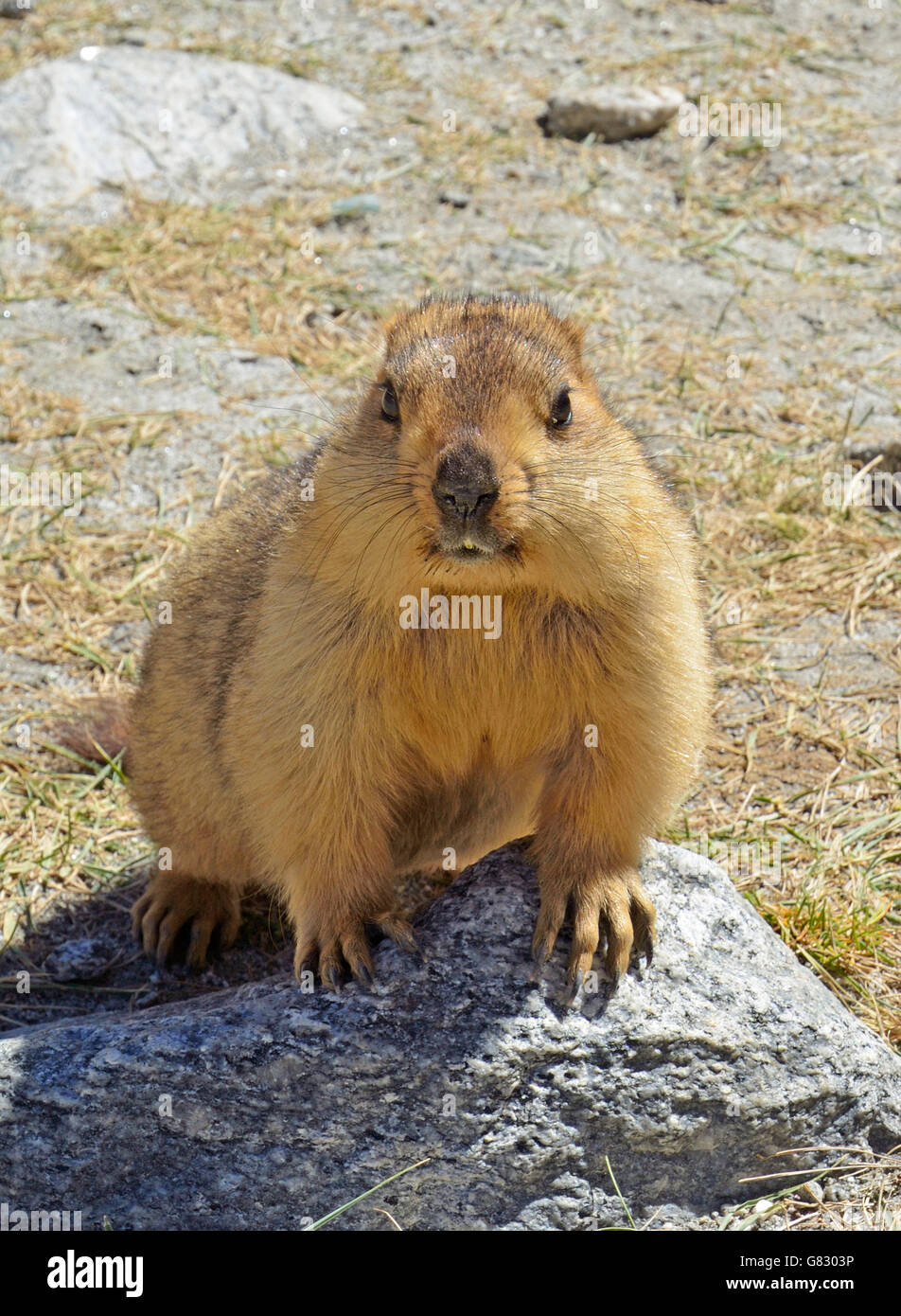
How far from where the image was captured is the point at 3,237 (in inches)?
400

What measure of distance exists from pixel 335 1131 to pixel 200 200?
8.44m

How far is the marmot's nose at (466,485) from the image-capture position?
376cm

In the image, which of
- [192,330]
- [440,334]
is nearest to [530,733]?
[440,334]

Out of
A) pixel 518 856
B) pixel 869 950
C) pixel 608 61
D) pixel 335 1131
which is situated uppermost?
pixel 608 61

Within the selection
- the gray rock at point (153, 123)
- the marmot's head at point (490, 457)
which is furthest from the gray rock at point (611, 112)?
the marmot's head at point (490, 457)

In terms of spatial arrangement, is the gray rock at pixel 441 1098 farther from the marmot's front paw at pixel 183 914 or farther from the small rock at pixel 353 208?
the small rock at pixel 353 208

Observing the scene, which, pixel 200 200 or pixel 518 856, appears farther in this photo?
pixel 200 200

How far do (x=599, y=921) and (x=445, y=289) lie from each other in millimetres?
6308

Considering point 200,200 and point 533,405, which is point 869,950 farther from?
point 200,200

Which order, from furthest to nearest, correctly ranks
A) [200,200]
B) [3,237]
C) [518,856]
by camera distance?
[200,200], [3,237], [518,856]

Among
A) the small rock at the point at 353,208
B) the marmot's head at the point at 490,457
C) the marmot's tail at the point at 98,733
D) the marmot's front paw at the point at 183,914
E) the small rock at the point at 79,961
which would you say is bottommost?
the small rock at the point at 79,961

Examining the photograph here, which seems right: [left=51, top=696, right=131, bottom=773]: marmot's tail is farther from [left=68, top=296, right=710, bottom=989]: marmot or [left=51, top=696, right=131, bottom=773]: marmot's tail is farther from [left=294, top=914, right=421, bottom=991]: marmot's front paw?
[left=294, top=914, right=421, bottom=991]: marmot's front paw

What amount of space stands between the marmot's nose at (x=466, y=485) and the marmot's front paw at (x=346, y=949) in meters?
1.53

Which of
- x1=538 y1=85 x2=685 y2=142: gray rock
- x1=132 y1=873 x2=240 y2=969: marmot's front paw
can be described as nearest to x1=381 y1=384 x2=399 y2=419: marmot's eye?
x1=132 y1=873 x2=240 y2=969: marmot's front paw
